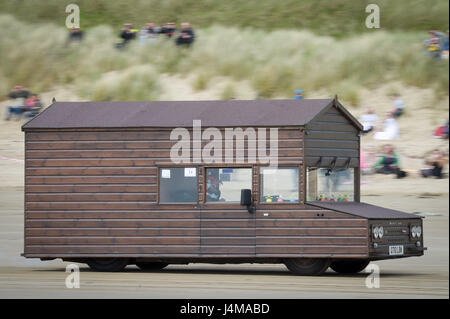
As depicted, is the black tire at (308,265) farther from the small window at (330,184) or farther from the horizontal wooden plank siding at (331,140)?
the horizontal wooden plank siding at (331,140)

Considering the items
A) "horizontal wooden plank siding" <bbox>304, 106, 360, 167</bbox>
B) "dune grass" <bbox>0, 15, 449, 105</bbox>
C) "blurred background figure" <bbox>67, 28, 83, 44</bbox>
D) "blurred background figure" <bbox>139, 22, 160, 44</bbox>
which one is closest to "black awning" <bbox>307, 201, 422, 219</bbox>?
"horizontal wooden plank siding" <bbox>304, 106, 360, 167</bbox>

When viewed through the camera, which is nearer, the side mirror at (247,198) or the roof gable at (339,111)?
the side mirror at (247,198)

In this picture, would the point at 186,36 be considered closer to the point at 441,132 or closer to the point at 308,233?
the point at 441,132

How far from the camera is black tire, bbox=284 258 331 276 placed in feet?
62.3

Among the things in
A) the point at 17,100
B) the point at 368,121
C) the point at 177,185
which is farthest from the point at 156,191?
the point at 17,100

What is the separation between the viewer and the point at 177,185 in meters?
19.7

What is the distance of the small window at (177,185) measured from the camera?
64.2 feet

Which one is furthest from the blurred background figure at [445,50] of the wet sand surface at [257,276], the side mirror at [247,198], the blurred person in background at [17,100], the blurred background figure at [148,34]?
the side mirror at [247,198]

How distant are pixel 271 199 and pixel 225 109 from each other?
1814 mm

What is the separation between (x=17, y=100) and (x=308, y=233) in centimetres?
1795

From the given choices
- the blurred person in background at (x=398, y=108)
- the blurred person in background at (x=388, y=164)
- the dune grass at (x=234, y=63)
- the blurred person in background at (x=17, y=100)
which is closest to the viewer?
the blurred person in background at (x=388, y=164)

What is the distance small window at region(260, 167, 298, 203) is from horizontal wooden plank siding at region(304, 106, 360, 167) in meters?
0.37

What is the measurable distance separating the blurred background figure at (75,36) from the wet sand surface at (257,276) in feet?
50.5

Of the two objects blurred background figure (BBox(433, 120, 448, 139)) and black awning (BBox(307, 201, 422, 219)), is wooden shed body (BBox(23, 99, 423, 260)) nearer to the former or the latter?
black awning (BBox(307, 201, 422, 219))
